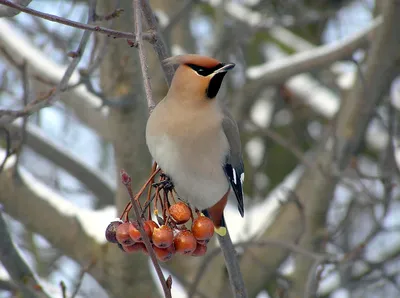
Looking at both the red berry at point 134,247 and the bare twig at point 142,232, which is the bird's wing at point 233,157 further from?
the bare twig at point 142,232

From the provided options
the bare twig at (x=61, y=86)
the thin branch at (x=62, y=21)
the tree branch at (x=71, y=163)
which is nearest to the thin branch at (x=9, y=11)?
the thin branch at (x=62, y=21)

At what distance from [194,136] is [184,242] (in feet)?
1.54

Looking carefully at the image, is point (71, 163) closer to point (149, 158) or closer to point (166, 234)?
point (149, 158)

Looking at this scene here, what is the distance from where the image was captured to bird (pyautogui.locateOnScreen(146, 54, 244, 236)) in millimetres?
2318

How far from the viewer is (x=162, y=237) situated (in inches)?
77.9

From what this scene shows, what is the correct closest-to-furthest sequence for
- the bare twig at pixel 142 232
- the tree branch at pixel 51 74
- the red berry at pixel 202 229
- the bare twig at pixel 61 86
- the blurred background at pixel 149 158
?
the bare twig at pixel 142 232 → the red berry at pixel 202 229 → the bare twig at pixel 61 86 → the blurred background at pixel 149 158 → the tree branch at pixel 51 74

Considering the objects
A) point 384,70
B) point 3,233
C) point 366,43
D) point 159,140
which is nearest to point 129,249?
point 159,140

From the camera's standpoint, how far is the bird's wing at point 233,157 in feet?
8.29

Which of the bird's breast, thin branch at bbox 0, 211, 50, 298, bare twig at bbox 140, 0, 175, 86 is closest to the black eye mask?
bare twig at bbox 140, 0, 175, 86

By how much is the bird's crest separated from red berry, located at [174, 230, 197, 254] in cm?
53

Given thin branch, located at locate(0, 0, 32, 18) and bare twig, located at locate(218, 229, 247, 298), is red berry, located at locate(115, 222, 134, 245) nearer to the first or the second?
bare twig, located at locate(218, 229, 247, 298)

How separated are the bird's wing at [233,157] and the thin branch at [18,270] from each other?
99 centimetres

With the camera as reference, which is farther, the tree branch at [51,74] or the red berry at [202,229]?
the tree branch at [51,74]

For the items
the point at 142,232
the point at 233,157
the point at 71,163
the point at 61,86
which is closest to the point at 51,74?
the point at 71,163
